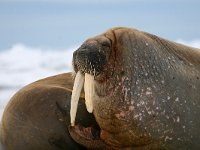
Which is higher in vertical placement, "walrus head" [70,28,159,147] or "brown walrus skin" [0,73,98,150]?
"walrus head" [70,28,159,147]

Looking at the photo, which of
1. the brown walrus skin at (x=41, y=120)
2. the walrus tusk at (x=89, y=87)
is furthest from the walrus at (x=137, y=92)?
the brown walrus skin at (x=41, y=120)

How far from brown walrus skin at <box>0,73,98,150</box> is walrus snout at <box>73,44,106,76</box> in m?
1.15

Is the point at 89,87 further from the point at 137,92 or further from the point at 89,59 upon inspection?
the point at 137,92

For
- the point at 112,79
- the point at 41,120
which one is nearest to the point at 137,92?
the point at 112,79

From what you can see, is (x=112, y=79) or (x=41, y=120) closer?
(x=112, y=79)

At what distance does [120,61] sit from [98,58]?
241mm

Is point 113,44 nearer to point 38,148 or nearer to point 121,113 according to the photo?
point 121,113

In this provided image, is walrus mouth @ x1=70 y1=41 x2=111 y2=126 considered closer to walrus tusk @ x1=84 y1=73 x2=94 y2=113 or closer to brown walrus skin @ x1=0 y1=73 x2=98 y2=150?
walrus tusk @ x1=84 y1=73 x2=94 y2=113

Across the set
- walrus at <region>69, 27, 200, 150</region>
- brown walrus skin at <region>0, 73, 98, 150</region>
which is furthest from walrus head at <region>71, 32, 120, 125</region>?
brown walrus skin at <region>0, 73, 98, 150</region>

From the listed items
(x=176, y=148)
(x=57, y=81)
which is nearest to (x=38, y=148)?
(x=57, y=81)

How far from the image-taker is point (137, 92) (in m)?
6.38

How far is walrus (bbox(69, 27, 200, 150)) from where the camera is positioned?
6.38 m

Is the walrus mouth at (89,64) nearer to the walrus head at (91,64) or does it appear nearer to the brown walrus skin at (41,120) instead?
the walrus head at (91,64)

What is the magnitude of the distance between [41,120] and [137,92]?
157 cm
